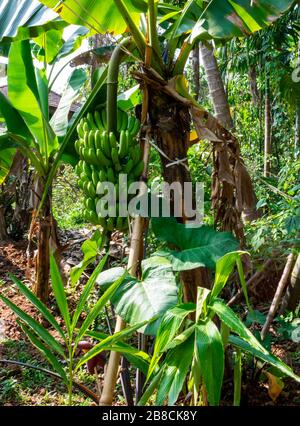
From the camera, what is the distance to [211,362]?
1004 mm

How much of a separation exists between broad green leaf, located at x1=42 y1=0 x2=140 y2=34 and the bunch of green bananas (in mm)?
423

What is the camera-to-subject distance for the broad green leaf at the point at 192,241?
1.38 meters

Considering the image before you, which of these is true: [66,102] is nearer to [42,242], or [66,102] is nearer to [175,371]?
[42,242]

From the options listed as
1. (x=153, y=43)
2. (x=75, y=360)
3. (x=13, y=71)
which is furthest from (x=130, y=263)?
(x=13, y=71)

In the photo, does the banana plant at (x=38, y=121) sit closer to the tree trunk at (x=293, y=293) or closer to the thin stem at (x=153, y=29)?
the thin stem at (x=153, y=29)

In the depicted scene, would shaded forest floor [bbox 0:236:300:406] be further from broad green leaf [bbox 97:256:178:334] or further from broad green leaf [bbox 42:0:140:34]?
broad green leaf [bbox 42:0:140:34]

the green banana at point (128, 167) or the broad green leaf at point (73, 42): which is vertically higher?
the broad green leaf at point (73, 42)

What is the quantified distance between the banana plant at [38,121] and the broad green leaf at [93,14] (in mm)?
677

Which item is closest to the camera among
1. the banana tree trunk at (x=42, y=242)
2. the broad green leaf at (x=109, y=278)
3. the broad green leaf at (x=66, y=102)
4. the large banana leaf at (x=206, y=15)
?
the broad green leaf at (x=109, y=278)

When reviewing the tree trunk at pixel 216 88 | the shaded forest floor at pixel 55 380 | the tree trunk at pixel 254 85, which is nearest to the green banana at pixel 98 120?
the shaded forest floor at pixel 55 380

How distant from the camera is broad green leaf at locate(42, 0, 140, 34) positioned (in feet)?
5.41
